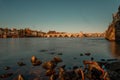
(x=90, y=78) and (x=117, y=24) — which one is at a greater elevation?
(x=117, y=24)

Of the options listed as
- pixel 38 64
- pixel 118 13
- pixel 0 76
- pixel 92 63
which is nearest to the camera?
pixel 92 63

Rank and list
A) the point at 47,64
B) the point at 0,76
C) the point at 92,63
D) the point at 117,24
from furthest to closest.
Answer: the point at 117,24 → the point at 47,64 → the point at 0,76 → the point at 92,63

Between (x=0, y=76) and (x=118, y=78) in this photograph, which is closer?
(x=118, y=78)

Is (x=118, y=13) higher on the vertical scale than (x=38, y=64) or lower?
higher

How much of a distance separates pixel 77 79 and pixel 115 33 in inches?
5941

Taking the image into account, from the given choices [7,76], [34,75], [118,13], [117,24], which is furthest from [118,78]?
[118,13]

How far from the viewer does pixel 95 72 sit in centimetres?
2486

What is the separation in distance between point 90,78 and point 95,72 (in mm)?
1382

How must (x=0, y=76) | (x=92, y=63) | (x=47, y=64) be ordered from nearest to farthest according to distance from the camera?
(x=92, y=63), (x=0, y=76), (x=47, y=64)

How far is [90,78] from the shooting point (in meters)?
24.2

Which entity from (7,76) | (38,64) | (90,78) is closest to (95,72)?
(90,78)

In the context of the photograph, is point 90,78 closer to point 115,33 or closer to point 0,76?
point 0,76

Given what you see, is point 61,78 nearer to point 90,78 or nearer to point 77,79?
point 77,79

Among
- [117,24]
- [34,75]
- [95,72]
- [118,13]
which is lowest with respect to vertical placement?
[34,75]
